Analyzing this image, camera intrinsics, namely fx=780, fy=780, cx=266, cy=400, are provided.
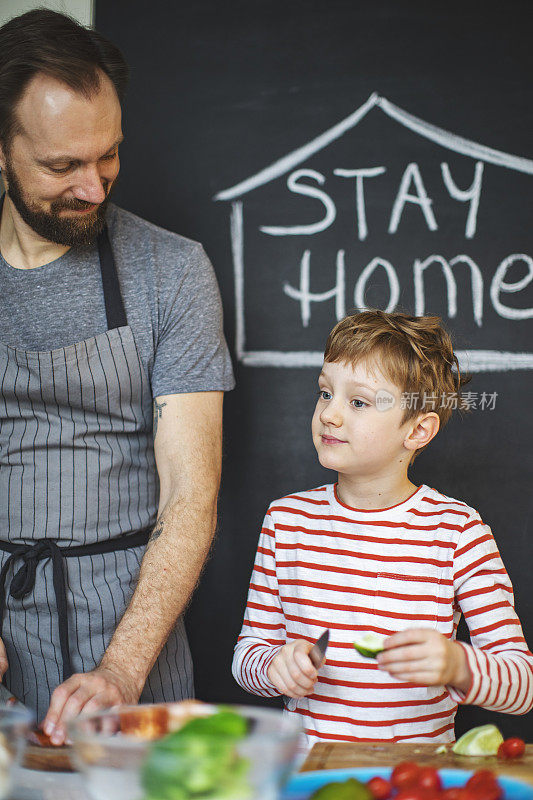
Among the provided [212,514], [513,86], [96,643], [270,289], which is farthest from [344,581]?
[513,86]

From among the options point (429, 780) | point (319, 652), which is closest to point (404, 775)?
point (429, 780)

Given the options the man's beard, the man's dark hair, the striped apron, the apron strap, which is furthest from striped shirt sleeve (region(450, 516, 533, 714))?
the man's dark hair

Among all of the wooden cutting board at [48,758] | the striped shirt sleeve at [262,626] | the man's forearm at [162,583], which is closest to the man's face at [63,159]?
the man's forearm at [162,583]

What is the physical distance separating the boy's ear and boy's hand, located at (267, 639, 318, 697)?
1.39ft

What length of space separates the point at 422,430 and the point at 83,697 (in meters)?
0.71

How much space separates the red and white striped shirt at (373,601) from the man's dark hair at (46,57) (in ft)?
2.82

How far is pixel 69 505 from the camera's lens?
1.40 meters

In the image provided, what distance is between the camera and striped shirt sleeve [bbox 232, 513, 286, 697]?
4.13 feet

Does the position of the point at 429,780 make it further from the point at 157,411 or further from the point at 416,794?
the point at 157,411

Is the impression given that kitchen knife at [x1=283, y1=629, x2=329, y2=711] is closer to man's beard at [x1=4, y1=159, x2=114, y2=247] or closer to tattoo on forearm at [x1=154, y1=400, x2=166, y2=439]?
tattoo on forearm at [x1=154, y1=400, x2=166, y2=439]

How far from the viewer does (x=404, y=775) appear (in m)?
0.79

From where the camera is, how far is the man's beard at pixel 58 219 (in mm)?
1404

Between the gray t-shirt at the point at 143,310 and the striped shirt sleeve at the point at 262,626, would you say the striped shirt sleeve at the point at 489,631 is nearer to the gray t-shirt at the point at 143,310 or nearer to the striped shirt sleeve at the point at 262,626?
the striped shirt sleeve at the point at 262,626

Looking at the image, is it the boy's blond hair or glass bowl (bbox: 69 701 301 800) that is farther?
the boy's blond hair
